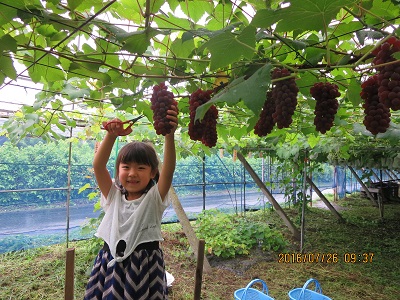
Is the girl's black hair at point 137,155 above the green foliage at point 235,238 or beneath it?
above

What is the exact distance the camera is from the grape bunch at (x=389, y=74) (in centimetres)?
70

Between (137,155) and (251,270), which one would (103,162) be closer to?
(137,155)

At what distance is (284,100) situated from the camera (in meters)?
0.90

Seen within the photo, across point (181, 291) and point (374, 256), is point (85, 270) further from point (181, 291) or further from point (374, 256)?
point (374, 256)

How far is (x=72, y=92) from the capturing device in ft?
5.41

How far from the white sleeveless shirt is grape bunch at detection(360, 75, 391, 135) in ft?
3.47

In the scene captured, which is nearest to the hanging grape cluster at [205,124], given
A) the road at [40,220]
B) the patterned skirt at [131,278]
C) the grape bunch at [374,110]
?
the grape bunch at [374,110]

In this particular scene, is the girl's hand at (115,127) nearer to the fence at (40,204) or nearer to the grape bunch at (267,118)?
the grape bunch at (267,118)

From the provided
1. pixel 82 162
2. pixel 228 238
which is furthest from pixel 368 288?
pixel 82 162

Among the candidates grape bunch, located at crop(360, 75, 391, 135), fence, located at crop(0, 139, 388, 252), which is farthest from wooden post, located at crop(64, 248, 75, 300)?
fence, located at crop(0, 139, 388, 252)

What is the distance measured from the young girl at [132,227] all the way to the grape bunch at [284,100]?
616 mm

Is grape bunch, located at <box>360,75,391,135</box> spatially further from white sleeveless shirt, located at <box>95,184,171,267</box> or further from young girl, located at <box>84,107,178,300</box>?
white sleeveless shirt, located at <box>95,184,171,267</box>

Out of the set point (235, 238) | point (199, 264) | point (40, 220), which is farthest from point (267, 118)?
point (40, 220)

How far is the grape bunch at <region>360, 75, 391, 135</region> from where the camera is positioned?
2.82ft
